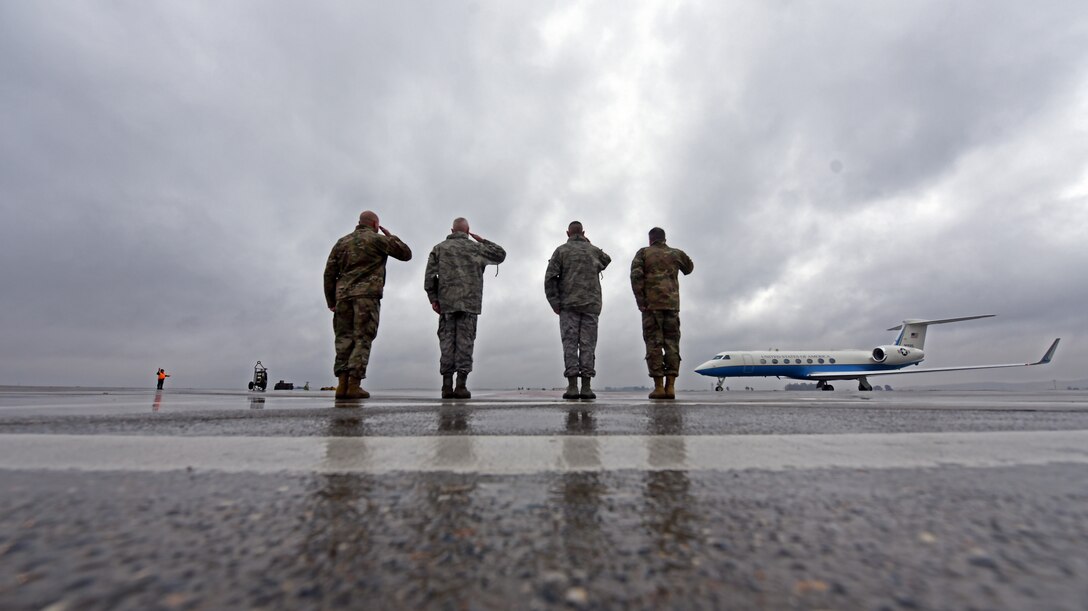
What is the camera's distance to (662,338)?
17.1ft

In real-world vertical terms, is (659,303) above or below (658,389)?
above

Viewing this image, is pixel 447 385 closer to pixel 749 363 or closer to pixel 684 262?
pixel 684 262

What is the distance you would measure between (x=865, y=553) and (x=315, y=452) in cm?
104

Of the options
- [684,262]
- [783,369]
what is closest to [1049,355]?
[783,369]

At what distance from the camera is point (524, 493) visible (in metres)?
0.74

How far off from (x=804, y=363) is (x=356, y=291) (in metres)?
30.6

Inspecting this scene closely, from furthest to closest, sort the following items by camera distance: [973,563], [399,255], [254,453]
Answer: [399,255] < [254,453] < [973,563]

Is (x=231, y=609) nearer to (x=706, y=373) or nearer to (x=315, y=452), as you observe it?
(x=315, y=452)

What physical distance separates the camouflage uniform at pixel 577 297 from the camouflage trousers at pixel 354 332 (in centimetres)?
185

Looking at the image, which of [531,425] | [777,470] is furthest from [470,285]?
[777,470]

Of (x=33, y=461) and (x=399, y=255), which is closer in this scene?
(x=33, y=461)

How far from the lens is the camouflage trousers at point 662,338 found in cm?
511

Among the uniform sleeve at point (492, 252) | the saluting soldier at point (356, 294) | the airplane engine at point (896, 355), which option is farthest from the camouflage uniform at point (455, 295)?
the airplane engine at point (896, 355)

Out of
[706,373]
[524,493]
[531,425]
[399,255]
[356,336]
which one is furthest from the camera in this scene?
[706,373]
